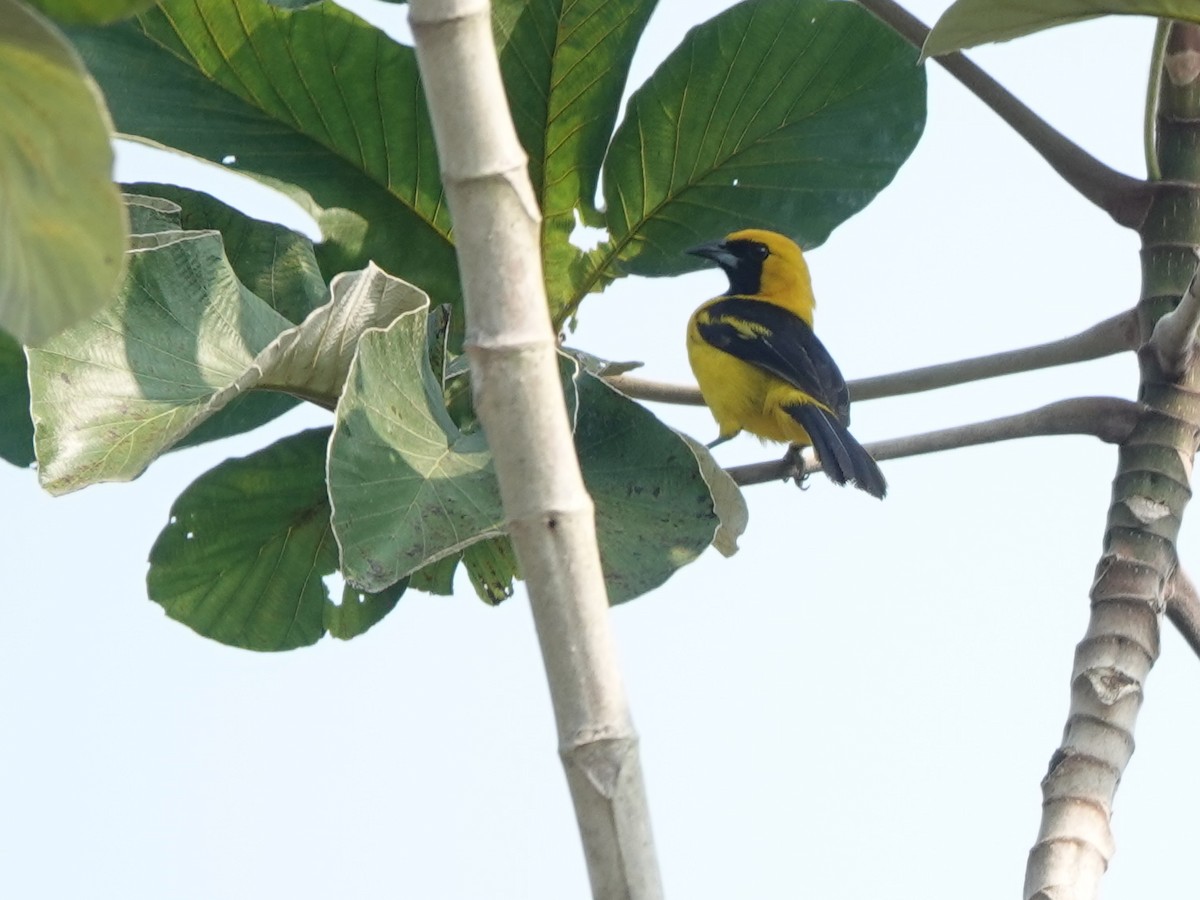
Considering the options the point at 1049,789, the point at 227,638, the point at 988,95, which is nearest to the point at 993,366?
the point at 988,95

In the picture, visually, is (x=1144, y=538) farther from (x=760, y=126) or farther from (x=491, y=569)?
(x=491, y=569)

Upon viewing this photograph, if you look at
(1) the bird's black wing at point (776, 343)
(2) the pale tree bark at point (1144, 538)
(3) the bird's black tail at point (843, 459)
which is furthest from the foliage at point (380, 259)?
(1) the bird's black wing at point (776, 343)

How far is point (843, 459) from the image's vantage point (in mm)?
3986

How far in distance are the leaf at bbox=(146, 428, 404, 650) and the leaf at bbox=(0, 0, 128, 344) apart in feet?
3.96

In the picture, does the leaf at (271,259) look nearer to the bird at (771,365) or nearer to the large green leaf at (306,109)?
the large green leaf at (306,109)

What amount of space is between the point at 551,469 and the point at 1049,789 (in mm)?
1287

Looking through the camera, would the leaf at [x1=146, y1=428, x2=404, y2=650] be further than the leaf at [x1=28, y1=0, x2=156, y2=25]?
Yes

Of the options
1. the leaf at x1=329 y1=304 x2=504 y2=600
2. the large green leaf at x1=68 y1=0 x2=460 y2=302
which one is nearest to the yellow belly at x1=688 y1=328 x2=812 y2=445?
the large green leaf at x1=68 y1=0 x2=460 y2=302

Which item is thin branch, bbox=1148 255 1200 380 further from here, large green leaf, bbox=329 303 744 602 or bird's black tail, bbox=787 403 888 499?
bird's black tail, bbox=787 403 888 499

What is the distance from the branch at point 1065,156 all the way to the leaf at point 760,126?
15 centimetres

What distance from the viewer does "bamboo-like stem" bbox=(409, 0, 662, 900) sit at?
0.87 meters

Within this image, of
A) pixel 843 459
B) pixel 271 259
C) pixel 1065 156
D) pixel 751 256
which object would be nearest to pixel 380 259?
pixel 271 259

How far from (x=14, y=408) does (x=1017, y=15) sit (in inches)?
54.3

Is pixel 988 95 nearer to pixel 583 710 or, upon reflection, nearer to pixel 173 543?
pixel 173 543
